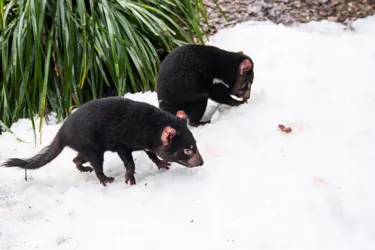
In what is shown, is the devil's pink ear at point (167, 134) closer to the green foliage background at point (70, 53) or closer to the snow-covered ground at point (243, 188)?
the snow-covered ground at point (243, 188)

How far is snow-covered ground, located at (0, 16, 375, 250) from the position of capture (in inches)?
110

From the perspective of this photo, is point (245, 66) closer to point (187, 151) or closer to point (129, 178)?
point (187, 151)

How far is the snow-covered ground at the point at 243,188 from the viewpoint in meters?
2.79

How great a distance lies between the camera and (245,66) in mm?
4105

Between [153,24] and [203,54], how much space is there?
3.09 feet

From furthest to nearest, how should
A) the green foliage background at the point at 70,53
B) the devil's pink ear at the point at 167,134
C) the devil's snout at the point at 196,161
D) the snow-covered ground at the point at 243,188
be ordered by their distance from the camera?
1. the green foliage background at the point at 70,53
2. the devil's snout at the point at 196,161
3. the devil's pink ear at the point at 167,134
4. the snow-covered ground at the point at 243,188

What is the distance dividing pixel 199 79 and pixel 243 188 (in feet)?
4.10

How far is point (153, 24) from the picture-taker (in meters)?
4.86

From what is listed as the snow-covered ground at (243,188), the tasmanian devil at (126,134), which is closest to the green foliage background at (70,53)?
the snow-covered ground at (243,188)

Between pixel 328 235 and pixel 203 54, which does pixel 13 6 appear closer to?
pixel 203 54

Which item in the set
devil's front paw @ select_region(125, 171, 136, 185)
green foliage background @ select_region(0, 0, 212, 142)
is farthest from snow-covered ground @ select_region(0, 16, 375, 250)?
green foliage background @ select_region(0, 0, 212, 142)

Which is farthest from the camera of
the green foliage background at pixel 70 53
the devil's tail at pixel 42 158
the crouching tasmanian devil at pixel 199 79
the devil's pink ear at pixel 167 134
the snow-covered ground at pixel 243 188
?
the green foliage background at pixel 70 53

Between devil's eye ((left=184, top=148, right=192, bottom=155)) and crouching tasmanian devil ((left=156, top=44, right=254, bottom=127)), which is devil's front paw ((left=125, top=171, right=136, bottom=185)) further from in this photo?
crouching tasmanian devil ((left=156, top=44, right=254, bottom=127))

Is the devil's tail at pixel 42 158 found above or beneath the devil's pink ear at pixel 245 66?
beneath
